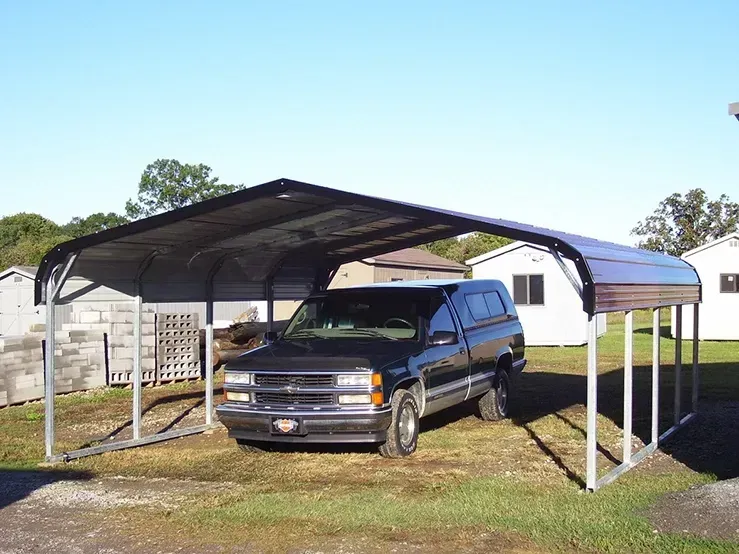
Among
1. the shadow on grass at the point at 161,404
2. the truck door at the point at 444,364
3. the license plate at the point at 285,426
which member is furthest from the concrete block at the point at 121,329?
the license plate at the point at 285,426

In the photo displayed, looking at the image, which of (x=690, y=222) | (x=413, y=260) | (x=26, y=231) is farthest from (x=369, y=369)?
(x=26, y=231)

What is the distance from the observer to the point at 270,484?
326 inches

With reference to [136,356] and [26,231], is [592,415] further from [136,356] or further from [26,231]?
[26,231]

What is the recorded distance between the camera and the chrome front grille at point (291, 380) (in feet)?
29.3

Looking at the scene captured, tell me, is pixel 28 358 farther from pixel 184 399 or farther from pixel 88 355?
pixel 184 399

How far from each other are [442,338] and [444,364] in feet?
1.40

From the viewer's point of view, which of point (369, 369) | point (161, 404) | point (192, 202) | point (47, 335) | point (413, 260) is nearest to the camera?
point (369, 369)

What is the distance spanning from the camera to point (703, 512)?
6738 millimetres

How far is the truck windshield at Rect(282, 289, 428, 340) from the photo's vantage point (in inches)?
403

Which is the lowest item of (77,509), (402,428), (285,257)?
(77,509)

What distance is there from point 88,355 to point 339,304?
7.93m

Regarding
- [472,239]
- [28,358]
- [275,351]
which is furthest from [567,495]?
[472,239]

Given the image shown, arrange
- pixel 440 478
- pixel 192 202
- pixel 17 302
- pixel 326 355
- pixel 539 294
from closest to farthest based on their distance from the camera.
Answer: pixel 440 478 → pixel 326 355 → pixel 539 294 → pixel 17 302 → pixel 192 202

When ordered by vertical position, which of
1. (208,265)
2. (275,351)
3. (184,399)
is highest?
(208,265)
